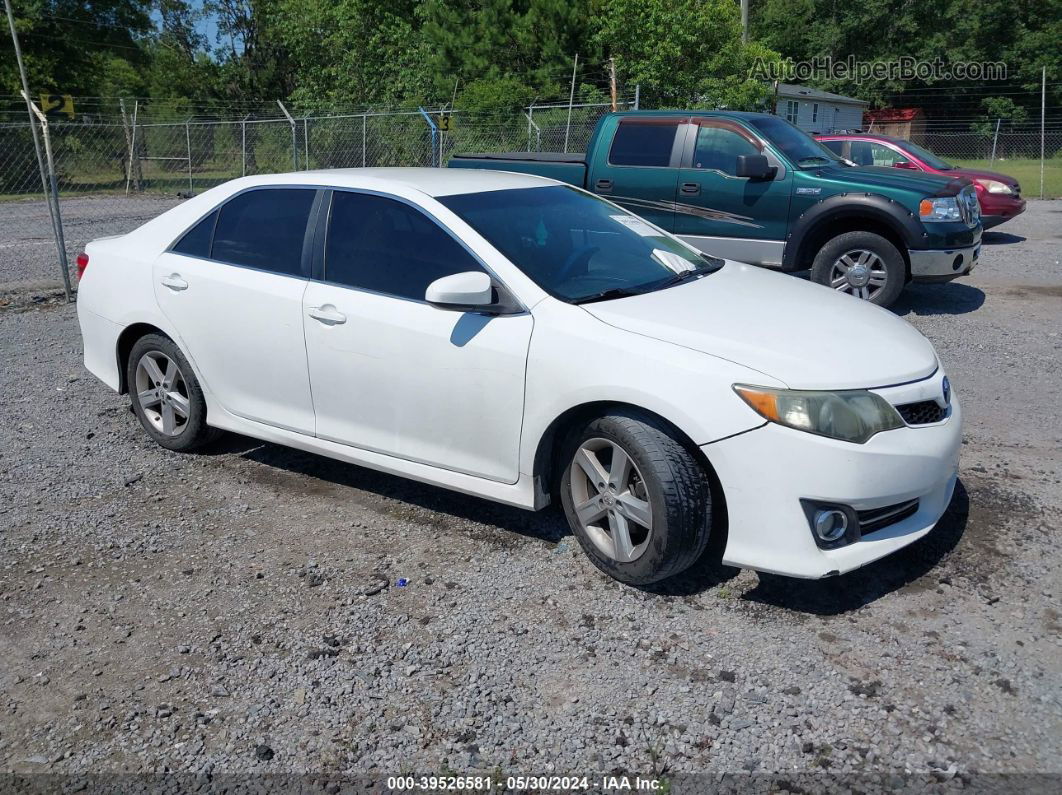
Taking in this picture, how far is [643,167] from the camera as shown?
31.4ft

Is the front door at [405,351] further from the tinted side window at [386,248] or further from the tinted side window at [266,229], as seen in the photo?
the tinted side window at [266,229]

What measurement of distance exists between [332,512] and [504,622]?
139 cm

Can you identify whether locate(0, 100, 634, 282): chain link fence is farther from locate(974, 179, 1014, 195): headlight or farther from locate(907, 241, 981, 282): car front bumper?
locate(907, 241, 981, 282): car front bumper

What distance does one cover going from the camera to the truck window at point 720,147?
361 inches

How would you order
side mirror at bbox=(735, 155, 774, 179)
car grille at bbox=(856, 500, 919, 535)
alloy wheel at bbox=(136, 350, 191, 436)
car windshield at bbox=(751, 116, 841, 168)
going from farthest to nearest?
1. car windshield at bbox=(751, 116, 841, 168)
2. side mirror at bbox=(735, 155, 774, 179)
3. alloy wheel at bbox=(136, 350, 191, 436)
4. car grille at bbox=(856, 500, 919, 535)

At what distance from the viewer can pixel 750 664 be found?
324 centimetres

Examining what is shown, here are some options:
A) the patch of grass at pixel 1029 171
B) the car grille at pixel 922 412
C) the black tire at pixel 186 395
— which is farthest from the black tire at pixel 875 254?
the patch of grass at pixel 1029 171

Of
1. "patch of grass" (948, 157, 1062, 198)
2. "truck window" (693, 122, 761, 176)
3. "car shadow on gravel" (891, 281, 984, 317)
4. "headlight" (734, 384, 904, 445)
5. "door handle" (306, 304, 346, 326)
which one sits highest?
"truck window" (693, 122, 761, 176)

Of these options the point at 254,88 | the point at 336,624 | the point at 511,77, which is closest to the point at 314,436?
the point at 336,624

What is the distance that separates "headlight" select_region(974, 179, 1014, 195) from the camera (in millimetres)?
14164

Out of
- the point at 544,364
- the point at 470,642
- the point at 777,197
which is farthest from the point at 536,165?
the point at 470,642

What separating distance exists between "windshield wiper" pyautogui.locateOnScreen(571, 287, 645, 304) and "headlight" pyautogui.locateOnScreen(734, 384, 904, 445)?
83 cm

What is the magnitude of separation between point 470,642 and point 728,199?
6740mm
